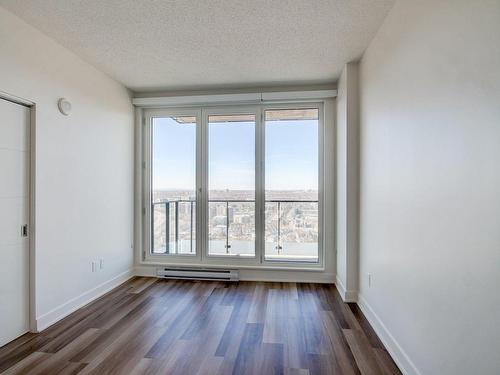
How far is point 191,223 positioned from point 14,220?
2.01 metres

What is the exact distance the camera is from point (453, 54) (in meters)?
1.29

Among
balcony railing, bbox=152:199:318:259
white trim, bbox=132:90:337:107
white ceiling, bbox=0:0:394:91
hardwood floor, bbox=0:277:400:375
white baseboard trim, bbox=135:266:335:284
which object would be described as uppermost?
white ceiling, bbox=0:0:394:91

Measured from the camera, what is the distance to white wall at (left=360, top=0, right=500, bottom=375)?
1.08 m

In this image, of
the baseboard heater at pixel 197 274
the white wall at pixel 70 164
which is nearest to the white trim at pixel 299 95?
the white wall at pixel 70 164

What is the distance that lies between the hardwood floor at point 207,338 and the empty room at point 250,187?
2cm

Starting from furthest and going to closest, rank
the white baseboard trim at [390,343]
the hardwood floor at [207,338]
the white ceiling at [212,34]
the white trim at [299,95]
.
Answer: the white trim at [299,95] < the white ceiling at [212,34] < the hardwood floor at [207,338] < the white baseboard trim at [390,343]

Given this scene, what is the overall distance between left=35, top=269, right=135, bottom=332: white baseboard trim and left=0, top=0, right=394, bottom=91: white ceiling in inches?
99.4

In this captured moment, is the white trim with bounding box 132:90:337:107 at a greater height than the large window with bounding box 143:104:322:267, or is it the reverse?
the white trim with bounding box 132:90:337:107

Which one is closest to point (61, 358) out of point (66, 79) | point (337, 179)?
point (66, 79)

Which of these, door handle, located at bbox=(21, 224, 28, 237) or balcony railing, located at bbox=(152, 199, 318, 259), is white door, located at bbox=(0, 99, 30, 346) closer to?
door handle, located at bbox=(21, 224, 28, 237)

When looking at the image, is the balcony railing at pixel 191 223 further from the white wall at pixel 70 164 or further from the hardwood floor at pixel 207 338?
the hardwood floor at pixel 207 338

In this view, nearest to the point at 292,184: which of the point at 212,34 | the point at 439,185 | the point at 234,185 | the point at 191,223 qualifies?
the point at 234,185

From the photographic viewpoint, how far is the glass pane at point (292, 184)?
3.63 metres

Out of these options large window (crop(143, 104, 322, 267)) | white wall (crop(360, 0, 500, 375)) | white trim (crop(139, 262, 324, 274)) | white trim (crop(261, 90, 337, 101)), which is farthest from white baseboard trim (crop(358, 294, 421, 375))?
white trim (crop(261, 90, 337, 101))
